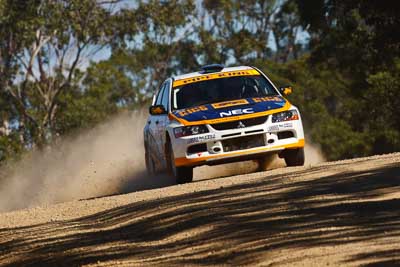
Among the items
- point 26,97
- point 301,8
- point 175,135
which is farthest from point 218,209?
point 26,97

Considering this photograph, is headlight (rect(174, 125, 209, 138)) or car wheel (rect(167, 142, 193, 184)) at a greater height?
headlight (rect(174, 125, 209, 138))

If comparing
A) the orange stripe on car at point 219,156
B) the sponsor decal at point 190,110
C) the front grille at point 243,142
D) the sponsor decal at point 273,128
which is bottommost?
the orange stripe on car at point 219,156

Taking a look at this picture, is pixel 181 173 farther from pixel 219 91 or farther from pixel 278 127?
pixel 278 127

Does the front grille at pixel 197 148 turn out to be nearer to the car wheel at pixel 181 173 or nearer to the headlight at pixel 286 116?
the car wheel at pixel 181 173

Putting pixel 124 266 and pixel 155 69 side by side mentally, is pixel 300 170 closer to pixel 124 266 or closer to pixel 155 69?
pixel 124 266

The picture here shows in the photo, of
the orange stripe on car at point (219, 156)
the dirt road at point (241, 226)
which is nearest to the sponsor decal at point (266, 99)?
the orange stripe on car at point (219, 156)

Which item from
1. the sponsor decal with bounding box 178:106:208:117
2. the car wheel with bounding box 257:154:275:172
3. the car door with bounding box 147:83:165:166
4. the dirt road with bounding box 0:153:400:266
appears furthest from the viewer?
the car wheel with bounding box 257:154:275:172

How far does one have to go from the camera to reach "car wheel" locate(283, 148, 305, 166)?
53.9 ft

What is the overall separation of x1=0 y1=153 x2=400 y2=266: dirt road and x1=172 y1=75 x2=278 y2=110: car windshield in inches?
101

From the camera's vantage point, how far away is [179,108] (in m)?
16.5

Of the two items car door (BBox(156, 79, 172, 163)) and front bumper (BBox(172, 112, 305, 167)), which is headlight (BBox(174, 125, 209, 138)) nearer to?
front bumper (BBox(172, 112, 305, 167))

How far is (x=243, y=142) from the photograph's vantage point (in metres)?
16.0

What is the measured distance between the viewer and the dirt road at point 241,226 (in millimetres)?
8234

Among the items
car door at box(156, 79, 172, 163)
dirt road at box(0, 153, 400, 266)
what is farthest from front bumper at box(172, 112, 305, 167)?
dirt road at box(0, 153, 400, 266)
